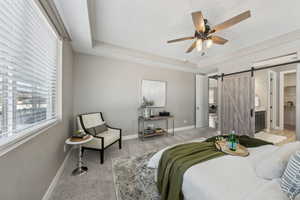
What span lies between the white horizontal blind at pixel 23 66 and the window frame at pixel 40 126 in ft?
0.11

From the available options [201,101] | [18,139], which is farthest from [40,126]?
[201,101]

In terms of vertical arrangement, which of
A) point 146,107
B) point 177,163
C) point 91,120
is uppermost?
point 146,107

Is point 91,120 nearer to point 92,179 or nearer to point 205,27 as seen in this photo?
point 92,179

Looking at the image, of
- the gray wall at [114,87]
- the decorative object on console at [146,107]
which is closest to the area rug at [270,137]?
the gray wall at [114,87]

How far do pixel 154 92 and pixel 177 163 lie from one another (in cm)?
288

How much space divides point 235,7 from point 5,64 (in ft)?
9.37

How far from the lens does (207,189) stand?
0.91m

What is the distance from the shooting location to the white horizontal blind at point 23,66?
36.7 inches

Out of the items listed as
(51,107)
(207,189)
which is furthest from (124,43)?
(207,189)

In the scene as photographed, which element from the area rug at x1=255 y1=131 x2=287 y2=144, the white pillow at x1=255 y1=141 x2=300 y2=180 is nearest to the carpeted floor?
the white pillow at x1=255 y1=141 x2=300 y2=180

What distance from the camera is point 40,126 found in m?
1.37

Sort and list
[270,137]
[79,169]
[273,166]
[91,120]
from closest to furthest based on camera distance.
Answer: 1. [273,166]
2. [79,169]
3. [91,120]
4. [270,137]

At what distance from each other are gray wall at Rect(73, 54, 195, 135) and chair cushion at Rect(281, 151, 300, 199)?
3.20 metres

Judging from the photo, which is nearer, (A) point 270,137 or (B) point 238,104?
(B) point 238,104
